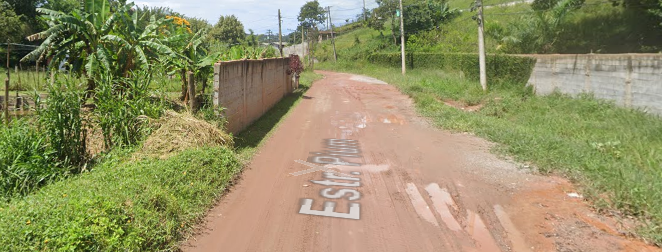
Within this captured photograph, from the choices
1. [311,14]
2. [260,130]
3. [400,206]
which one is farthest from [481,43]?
[311,14]

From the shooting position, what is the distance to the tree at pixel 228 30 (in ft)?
176

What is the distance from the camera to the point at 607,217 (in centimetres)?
530

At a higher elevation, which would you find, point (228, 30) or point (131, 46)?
point (228, 30)

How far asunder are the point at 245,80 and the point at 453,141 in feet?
17.6

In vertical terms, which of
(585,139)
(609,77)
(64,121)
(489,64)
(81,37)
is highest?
(81,37)

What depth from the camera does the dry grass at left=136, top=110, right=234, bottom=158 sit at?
7203 mm

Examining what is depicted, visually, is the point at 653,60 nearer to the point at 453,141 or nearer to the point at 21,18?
the point at 453,141

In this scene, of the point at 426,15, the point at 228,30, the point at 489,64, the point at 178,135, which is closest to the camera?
the point at 178,135

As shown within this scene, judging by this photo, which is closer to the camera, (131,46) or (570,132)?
(131,46)

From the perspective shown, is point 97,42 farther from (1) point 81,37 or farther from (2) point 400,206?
(2) point 400,206

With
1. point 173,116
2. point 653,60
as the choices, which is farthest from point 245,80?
point 653,60

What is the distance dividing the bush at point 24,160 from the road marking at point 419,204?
5.27m

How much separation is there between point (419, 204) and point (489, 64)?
51.6 feet

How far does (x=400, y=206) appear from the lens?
5832 millimetres
